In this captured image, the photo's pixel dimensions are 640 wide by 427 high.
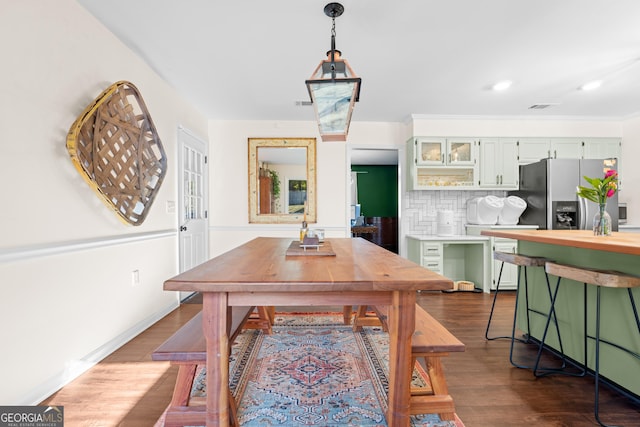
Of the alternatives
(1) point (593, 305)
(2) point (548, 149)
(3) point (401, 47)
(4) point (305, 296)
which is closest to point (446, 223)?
(2) point (548, 149)

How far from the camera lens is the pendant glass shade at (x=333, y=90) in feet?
5.32

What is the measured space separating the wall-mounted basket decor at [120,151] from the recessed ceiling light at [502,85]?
3.57m

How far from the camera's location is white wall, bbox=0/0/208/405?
159 cm

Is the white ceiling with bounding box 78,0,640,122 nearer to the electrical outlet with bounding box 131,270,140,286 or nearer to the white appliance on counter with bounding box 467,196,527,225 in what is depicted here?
the white appliance on counter with bounding box 467,196,527,225

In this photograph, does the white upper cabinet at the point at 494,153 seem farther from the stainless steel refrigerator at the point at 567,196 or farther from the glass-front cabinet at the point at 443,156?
the stainless steel refrigerator at the point at 567,196

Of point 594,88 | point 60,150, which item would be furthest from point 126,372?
point 594,88

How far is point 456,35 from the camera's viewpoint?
2451mm

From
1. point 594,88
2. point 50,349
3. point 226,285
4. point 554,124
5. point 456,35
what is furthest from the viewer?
point 554,124

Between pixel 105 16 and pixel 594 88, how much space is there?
4.80 meters

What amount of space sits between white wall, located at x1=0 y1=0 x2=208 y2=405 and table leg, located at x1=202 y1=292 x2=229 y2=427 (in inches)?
44.9

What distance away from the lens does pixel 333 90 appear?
5.43 ft

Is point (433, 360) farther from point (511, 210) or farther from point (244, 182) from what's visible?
point (244, 182)

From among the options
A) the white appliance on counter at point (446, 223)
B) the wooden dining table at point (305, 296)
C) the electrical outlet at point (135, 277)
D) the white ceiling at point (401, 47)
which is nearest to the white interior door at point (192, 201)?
the white ceiling at point (401, 47)

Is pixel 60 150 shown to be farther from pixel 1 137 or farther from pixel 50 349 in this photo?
pixel 50 349
